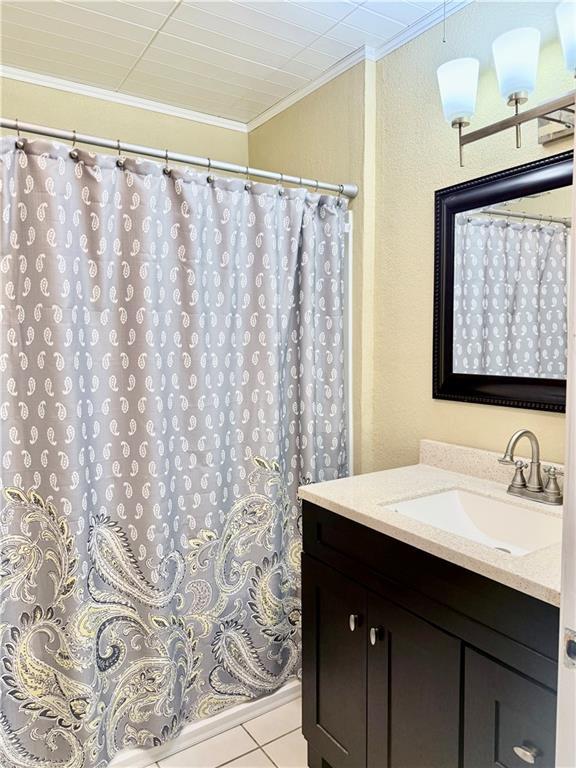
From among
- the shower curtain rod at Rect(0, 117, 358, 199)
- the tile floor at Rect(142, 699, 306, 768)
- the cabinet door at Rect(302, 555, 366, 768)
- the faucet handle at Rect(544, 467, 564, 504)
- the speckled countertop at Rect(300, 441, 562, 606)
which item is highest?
the shower curtain rod at Rect(0, 117, 358, 199)

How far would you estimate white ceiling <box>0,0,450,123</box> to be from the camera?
1738mm

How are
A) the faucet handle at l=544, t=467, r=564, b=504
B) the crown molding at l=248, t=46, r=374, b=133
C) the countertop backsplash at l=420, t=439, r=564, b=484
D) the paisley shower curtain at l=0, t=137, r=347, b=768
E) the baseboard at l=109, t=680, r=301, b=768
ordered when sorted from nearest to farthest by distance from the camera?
the faucet handle at l=544, t=467, r=564, b=504
the paisley shower curtain at l=0, t=137, r=347, b=768
the countertop backsplash at l=420, t=439, r=564, b=484
the baseboard at l=109, t=680, r=301, b=768
the crown molding at l=248, t=46, r=374, b=133

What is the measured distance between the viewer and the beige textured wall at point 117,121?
7.14 feet

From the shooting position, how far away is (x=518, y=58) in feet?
4.53

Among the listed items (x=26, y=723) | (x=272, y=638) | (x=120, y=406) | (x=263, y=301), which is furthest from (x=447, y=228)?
(x=26, y=723)

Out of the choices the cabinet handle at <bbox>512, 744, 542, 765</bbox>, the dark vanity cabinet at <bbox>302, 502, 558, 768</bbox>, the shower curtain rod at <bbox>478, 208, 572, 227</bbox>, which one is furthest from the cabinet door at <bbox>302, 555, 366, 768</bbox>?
the shower curtain rod at <bbox>478, 208, 572, 227</bbox>

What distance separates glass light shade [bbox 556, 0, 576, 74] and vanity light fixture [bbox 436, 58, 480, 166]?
26 centimetres

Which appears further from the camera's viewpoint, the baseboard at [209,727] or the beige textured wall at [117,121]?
the beige textured wall at [117,121]

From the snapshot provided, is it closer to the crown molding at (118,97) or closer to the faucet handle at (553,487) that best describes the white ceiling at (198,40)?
the crown molding at (118,97)

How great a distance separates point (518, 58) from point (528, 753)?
1.62 meters

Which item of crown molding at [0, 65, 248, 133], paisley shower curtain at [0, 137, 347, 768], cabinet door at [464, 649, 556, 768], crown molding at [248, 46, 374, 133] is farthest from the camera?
crown molding at [0, 65, 248, 133]

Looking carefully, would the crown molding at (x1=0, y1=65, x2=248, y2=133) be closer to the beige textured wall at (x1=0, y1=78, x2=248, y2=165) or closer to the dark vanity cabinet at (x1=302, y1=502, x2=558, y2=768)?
the beige textured wall at (x1=0, y1=78, x2=248, y2=165)

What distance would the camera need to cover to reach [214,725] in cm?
187

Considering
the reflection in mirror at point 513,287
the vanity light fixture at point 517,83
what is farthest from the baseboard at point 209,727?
the vanity light fixture at point 517,83
